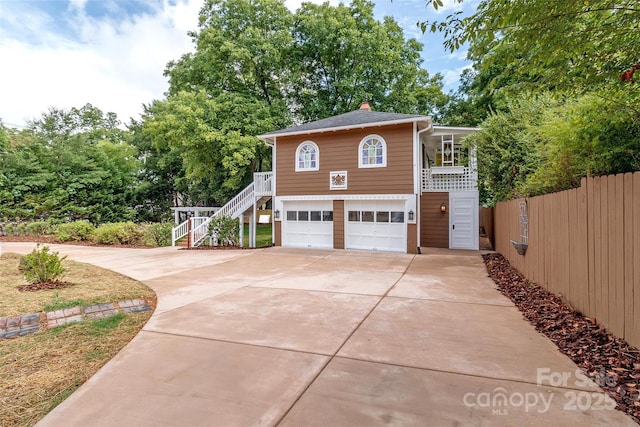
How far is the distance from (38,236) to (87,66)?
8724 mm

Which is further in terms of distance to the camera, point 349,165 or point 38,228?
point 38,228

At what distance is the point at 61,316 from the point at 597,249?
642 cm

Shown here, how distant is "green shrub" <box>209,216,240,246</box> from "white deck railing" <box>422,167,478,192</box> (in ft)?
25.5

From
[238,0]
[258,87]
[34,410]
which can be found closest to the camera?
[34,410]

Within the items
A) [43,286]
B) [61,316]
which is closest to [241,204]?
[43,286]

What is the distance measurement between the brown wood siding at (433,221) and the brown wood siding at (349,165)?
188 cm

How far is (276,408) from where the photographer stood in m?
2.21

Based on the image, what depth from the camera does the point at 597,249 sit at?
345cm

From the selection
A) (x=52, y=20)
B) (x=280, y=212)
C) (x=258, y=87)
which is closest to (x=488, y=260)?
(x=280, y=212)

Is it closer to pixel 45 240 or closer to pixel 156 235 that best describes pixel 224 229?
pixel 156 235

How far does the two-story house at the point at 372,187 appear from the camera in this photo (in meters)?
11.2

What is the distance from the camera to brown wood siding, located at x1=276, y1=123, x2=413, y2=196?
11180mm

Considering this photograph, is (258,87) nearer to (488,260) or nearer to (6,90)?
(6,90)

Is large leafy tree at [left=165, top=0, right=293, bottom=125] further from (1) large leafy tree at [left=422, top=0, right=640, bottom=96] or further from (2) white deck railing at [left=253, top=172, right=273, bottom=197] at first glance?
(1) large leafy tree at [left=422, top=0, right=640, bottom=96]
